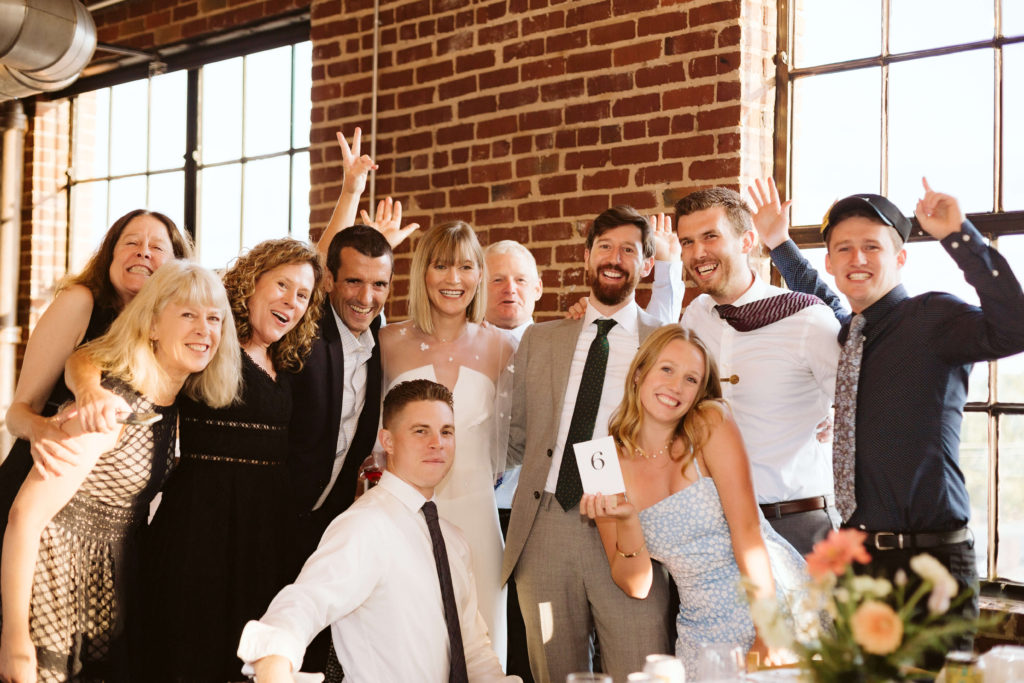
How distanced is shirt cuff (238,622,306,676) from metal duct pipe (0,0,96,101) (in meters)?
3.70

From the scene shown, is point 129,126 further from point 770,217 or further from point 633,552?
point 633,552

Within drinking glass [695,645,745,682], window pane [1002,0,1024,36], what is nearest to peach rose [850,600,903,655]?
drinking glass [695,645,745,682]

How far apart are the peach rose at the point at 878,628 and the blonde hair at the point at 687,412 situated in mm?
1151

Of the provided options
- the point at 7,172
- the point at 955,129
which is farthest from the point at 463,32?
the point at 7,172

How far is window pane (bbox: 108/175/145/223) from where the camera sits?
5879 millimetres

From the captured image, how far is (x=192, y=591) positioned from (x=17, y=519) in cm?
46

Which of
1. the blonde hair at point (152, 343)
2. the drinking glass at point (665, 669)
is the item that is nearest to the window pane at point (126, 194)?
the blonde hair at point (152, 343)

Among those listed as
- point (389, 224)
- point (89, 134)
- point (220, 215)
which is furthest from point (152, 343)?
point (89, 134)

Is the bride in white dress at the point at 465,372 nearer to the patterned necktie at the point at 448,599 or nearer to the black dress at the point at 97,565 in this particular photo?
the patterned necktie at the point at 448,599

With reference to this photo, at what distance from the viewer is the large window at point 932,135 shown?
3025 millimetres

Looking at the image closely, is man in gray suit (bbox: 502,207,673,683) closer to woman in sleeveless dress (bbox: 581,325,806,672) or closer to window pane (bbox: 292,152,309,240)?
woman in sleeveless dress (bbox: 581,325,806,672)

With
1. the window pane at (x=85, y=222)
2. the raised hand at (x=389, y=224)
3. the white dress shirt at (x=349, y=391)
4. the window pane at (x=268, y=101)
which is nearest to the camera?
the white dress shirt at (x=349, y=391)

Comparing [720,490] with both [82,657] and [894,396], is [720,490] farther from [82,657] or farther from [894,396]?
[82,657]

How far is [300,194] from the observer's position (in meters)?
5.00
